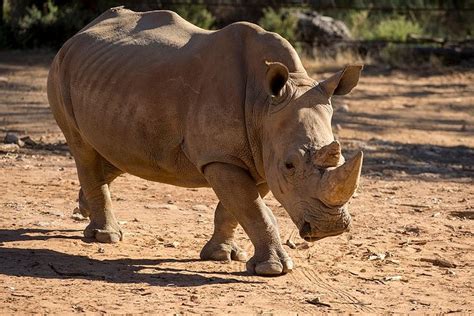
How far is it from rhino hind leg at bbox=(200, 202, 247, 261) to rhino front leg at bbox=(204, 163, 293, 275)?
559 mm

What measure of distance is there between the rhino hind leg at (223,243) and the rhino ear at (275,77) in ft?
3.60

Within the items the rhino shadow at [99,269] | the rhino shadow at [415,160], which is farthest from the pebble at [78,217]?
the rhino shadow at [415,160]

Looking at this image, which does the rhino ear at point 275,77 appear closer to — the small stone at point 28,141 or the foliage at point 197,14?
the small stone at point 28,141

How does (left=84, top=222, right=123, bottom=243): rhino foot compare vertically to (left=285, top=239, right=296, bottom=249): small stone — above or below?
above

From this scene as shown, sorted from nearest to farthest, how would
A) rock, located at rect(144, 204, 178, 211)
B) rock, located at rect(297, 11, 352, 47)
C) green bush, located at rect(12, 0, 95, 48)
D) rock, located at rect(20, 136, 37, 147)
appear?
rock, located at rect(144, 204, 178, 211) → rock, located at rect(20, 136, 37, 147) → green bush, located at rect(12, 0, 95, 48) → rock, located at rect(297, 11, 352, 47)

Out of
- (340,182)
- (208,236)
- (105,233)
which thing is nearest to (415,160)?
(208,236)

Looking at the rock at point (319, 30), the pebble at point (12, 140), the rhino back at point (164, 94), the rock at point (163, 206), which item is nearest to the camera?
the rhino back at point (164, 94)

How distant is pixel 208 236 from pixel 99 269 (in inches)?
62.4

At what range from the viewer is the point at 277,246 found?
24.9ft

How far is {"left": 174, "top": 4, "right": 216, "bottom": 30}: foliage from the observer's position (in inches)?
823

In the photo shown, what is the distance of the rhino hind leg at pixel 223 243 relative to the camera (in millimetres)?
8141

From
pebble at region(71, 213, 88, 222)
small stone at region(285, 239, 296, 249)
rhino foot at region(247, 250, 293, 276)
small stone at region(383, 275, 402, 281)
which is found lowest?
pebble at region(71, 213, 88, 222)

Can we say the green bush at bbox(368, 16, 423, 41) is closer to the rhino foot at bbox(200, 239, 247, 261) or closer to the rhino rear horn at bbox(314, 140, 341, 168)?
the rhino foot at bbox(200, 239, 247, 261)

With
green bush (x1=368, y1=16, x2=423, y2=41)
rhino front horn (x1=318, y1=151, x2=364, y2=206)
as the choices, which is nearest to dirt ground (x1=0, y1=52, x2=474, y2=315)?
rhino front horn (x1=318, y1=151, x2=364, y2=206)
